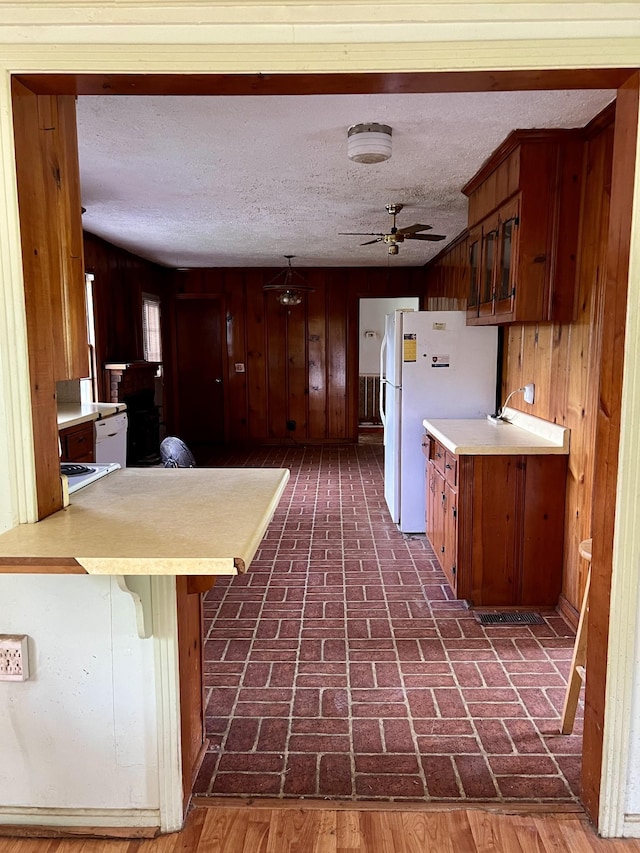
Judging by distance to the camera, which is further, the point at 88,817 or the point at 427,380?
the point at 427,380

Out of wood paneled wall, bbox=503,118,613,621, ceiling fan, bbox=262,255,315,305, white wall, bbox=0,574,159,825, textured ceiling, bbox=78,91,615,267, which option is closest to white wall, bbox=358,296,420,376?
ceiling fan, bbox=262,255,315,305

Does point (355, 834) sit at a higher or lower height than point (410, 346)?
lower

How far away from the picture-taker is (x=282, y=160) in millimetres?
3441

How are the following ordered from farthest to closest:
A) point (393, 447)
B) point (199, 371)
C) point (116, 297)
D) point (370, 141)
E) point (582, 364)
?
point (199, 371)
point (116, 297)
point (393, 447)
point (582, 364)
point (370, 141)

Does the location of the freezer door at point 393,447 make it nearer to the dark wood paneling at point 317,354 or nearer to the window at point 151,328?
the dark wood paneling at point 317,354

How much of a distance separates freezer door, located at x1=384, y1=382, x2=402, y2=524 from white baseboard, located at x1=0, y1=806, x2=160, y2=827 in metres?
3.21

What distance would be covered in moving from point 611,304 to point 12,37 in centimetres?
174

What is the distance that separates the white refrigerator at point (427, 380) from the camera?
439cm

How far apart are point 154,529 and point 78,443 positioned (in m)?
2.96

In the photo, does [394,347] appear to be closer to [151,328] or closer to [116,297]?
[116,297]

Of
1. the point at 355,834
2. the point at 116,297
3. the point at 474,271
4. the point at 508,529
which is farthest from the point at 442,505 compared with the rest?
the point at 116,297

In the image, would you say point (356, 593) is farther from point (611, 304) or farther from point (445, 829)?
point (611, 304)

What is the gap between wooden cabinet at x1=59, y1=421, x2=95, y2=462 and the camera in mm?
3922

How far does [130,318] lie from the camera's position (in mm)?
6781
